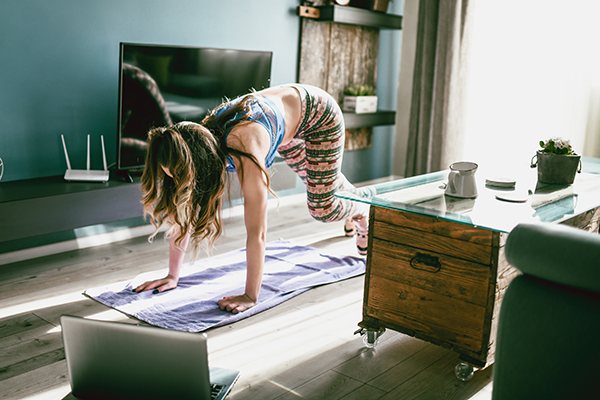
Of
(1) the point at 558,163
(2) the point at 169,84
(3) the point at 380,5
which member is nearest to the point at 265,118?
(1) the point at 558,163

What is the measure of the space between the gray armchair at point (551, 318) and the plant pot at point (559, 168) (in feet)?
3.90

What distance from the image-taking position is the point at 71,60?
2893mm

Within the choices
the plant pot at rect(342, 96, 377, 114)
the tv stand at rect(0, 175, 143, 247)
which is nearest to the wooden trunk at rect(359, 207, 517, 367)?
the tv stand at rect(0, 175, 143, 247)

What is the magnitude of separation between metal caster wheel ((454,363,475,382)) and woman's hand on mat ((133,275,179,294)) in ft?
4.09

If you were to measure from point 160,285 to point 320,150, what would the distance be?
0.89 m

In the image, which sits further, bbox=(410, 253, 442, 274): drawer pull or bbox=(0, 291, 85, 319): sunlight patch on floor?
bbox=(0, 291, 85, 319): sunlight patch on floor

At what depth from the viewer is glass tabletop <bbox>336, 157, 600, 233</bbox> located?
168cm

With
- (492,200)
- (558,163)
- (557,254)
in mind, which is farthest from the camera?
(558,163)

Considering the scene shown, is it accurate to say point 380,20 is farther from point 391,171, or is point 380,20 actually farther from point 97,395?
point 97,395

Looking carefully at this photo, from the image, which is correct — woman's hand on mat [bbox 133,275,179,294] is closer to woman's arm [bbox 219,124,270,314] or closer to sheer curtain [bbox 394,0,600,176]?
woman's arm [bbox 219,124,270,314]

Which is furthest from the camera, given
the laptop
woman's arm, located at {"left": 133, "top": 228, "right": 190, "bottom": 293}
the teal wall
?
the teal wall

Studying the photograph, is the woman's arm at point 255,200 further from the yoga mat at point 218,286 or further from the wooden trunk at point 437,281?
the wooden trunk at point 437,281

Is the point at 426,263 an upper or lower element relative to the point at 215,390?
upper

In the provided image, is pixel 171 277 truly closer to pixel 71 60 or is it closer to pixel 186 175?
pixel 186 175
